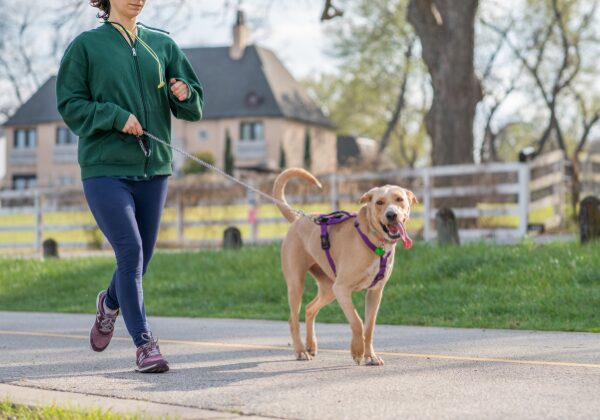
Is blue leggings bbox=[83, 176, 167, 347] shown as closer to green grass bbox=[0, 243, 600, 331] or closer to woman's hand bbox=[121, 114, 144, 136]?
woman's hand bbox=[121, 114, 144, 136]

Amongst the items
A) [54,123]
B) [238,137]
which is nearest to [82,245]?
[238,137]

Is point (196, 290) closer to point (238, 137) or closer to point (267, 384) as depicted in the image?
point (267, 384)

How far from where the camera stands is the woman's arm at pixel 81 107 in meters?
6.20

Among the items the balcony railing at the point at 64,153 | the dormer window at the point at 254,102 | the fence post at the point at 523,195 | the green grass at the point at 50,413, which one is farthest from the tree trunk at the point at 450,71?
the balcony railing at the point at 64,153

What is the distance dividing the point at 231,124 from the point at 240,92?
7.52ft

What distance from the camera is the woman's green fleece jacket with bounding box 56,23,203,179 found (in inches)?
248

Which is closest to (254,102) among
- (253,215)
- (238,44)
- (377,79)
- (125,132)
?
(238,44)

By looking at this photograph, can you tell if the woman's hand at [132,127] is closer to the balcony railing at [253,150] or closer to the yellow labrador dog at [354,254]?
the yellow labrador dog at [354,254]

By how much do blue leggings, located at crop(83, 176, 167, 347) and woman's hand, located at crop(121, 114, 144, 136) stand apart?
325 mm

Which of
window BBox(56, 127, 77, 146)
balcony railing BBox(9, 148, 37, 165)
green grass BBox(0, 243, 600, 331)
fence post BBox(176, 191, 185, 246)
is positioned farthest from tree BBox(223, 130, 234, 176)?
green grass BBox(0, 243, 600, 331)

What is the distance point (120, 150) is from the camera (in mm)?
6328

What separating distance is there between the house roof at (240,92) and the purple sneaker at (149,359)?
60902 millimetres

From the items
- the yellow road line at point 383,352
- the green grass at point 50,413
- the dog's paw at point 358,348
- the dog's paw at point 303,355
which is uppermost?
the dog's paw at point 358,348

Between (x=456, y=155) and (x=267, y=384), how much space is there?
1733 centimetres
